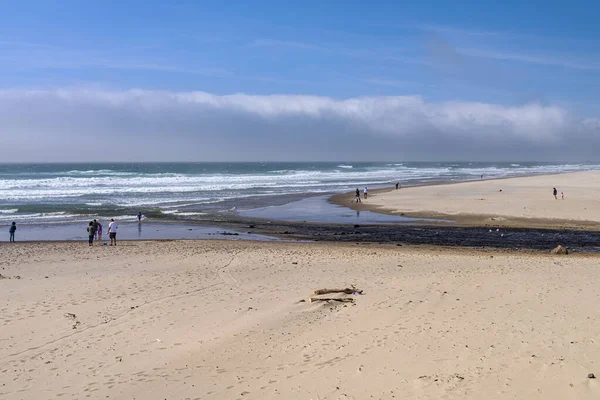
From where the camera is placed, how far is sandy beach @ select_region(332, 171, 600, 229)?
95.1 ft

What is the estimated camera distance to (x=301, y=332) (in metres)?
9.55

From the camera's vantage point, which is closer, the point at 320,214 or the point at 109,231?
the point at 109,231

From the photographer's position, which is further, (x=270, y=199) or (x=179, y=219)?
(x=270, y=199)

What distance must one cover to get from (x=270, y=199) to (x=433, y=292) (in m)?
35.5

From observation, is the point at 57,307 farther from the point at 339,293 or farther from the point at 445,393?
the point at 445,393

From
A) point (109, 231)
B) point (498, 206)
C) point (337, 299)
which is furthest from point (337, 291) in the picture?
point (498, 206)

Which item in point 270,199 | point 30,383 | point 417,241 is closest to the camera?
point 30,383

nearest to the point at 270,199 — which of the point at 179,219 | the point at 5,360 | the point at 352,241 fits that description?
the point at 179,219

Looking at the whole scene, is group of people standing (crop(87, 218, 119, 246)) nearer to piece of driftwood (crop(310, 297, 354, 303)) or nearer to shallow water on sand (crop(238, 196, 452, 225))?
shallow water on sand (crop(238, 196, 452, 225))

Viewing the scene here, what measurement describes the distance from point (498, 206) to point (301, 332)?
28.8 meters

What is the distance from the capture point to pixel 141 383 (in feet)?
25.3

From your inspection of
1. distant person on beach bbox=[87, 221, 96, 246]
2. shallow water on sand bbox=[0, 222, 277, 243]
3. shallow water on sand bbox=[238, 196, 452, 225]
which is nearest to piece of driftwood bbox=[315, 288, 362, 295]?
shallow water on sand bbox=[0, 222, 277, 243]

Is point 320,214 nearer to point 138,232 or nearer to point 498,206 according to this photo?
point 498,206

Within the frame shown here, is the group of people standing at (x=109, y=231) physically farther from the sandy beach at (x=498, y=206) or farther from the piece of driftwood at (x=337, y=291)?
the sandy beach at (x=498, y=206)
